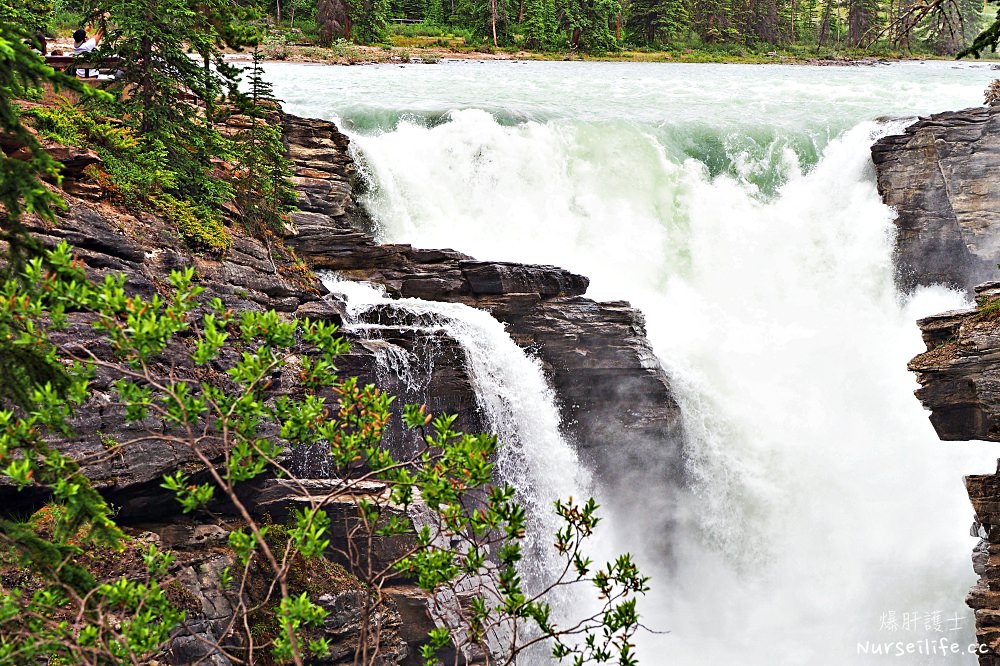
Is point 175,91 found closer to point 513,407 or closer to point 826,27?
point 513,407

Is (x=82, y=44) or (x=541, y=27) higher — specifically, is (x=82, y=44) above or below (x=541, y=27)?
below

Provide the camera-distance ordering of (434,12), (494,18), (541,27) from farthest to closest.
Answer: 1. (434,12)
2. (494,18)
3. (541,27)

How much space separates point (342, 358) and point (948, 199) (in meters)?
18.9

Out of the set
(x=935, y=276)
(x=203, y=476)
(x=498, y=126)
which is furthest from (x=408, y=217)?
(x=935, y=276)

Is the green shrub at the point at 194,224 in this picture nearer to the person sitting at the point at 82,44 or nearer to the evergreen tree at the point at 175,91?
the evergreen tree at the point at 175,91

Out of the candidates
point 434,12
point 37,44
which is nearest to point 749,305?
point 37,44

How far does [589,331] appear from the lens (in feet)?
60.6

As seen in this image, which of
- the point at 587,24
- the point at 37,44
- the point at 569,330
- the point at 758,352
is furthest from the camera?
the point at 587,24

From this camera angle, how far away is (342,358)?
13820 millimetres

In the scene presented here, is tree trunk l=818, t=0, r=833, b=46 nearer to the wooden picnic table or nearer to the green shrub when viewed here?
the wooden picnic table

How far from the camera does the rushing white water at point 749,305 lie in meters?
17.9

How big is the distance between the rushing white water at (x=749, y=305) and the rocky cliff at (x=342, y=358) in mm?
1401

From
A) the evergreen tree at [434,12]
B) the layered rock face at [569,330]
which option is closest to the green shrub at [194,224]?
the layered rock face at [569,330]

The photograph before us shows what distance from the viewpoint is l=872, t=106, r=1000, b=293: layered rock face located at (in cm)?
2372
